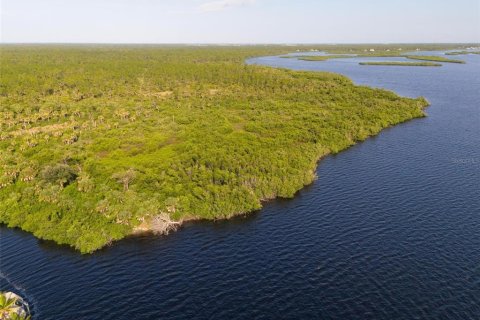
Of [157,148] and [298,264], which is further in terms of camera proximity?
[157,148]

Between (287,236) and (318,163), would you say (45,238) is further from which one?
(318,163)

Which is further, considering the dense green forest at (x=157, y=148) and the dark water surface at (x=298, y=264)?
the dense green forest at (x=157, y=148)

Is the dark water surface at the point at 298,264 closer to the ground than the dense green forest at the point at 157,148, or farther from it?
closer to the ground

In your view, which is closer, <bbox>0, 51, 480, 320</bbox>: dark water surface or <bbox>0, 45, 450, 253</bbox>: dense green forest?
<bbox>0, 51, 480, 320</bbox>: dark water surface

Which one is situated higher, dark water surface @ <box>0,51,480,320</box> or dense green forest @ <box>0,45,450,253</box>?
dense green forest @ <box>0,45,450,253</box>
